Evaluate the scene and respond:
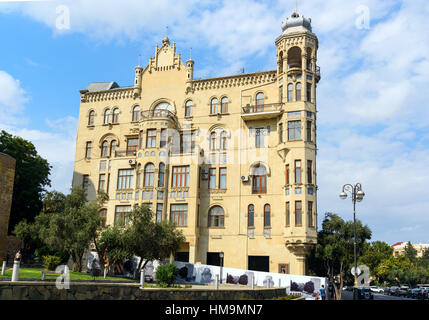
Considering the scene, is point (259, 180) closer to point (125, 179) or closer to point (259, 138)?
point (259, 138)

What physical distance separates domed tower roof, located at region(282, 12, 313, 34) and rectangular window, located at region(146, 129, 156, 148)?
1665 centimetres

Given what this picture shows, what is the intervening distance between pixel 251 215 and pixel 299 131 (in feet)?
30.0

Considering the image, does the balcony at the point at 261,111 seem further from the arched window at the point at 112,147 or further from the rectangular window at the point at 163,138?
the arched window at the point at 112,147

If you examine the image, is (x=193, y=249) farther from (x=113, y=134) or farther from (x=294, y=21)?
(x=294, y=21)

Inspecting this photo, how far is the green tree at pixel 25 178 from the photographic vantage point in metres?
44.3

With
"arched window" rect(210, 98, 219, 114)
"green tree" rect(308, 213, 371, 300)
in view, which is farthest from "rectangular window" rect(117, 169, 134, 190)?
"green tree" rect(308, 213, 371, 300)

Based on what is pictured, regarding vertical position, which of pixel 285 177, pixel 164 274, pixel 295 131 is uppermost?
pixel 295 131

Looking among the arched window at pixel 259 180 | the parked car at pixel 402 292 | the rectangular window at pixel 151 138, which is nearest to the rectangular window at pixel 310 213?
the arched window at pixel 259 180

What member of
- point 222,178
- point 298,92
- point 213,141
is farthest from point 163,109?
point 298,92

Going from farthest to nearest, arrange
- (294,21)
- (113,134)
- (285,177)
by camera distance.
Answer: (113,134) → (294,21) → (285,177)

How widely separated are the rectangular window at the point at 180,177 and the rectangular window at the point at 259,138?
7.35 m

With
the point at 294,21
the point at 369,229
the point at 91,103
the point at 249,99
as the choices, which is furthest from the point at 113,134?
the point at 369,229

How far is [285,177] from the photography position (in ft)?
128

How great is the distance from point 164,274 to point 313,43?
2680 centimetres
